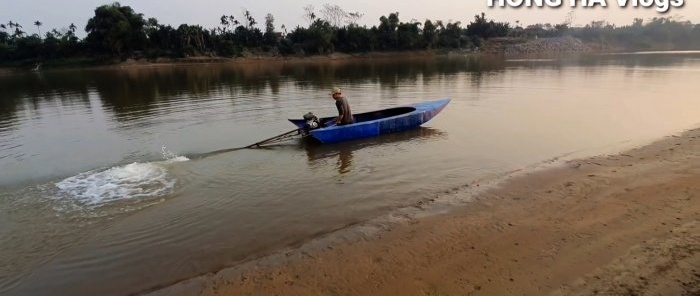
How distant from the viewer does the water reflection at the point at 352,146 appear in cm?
1088

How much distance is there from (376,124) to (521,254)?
26.4 ft

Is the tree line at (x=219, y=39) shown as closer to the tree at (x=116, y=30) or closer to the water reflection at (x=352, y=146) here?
the tree at (x=116, y=30)

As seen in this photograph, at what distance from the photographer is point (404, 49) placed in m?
84.2

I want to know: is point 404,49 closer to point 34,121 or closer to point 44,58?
point 44,58

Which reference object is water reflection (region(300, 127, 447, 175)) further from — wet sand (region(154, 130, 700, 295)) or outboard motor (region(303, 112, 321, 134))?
wet sand (region(154, 130, 700, 295))

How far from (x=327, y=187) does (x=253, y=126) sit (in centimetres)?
770

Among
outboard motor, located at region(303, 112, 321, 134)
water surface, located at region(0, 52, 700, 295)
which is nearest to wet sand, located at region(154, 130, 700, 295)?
water surface, located at region(0, 52, 700, 295)

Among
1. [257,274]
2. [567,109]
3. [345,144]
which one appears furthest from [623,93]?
[257,274]

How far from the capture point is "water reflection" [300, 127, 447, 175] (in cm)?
1088

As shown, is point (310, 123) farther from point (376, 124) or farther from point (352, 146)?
point (376, 124)

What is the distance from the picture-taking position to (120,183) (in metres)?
9.34

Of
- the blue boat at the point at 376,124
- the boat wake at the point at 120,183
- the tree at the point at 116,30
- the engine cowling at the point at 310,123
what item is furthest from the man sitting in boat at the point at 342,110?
the tree at the point at 116,30

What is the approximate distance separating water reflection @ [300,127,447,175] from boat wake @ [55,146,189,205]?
3490 mm

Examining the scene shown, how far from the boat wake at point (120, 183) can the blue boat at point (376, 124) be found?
4191mm
